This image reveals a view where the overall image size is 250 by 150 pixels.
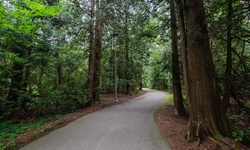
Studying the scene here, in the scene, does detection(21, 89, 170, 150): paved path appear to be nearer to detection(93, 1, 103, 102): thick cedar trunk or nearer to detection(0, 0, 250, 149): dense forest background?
detection(0, 0, 250, 149): dense forest background

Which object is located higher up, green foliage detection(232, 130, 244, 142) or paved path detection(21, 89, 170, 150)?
green foliage detection(232, 130, 244, 142)

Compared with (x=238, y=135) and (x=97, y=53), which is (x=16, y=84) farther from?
(x=238, y=135)

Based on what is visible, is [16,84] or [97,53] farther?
[97,53]

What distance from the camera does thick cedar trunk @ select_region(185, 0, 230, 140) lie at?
416cm

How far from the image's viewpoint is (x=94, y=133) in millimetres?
4949

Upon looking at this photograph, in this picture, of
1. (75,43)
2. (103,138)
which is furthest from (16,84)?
(103,138)

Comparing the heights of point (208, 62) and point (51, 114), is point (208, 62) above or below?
above

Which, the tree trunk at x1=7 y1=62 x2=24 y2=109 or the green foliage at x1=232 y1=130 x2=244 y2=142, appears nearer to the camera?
the green foliage at x1=232 y1=130 x2=244 y2=142

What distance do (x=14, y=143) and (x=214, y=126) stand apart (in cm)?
596

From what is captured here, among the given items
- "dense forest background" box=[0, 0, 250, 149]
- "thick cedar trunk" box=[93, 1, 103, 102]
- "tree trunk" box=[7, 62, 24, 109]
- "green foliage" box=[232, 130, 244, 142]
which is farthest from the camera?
"thick cedar trunk" box=[93, 1, 103, 102]

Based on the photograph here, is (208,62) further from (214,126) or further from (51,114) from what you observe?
(51,114)

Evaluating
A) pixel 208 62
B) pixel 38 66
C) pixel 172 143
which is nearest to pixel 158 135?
pixel 172 143

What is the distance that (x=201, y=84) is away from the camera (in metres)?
4.27

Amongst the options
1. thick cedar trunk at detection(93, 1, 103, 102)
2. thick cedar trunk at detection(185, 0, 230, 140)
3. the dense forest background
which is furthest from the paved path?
thick cedar trunk at detection(93, 1, 103, 102)
